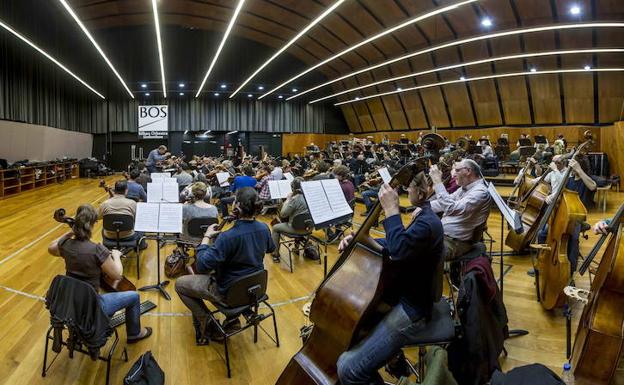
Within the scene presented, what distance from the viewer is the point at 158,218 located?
4379 mm

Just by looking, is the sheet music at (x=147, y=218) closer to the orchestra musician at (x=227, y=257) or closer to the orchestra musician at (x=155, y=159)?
the orchestra musician at (x=227, y=257)

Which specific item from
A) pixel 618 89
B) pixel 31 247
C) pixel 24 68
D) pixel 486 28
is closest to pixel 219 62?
pixel 24 68

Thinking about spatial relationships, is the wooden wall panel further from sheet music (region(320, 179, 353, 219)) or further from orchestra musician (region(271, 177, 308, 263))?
sheet music (region(320, 179, 353, 219))

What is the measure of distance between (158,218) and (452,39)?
1222 cm

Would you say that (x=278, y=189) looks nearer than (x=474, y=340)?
No

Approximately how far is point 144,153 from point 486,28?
19.1m

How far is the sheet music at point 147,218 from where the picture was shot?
4301mm

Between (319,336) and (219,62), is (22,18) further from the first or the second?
(319,336)

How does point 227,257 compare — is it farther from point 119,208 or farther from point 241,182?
point 241,182

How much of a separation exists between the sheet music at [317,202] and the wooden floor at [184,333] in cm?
110

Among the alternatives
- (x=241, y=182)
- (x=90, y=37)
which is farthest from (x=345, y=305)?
(x=90, y=37)

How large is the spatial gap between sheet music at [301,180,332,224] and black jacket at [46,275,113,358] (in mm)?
1911

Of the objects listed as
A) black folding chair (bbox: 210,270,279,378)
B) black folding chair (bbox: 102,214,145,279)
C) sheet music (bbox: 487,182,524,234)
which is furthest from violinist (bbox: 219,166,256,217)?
sheet music (bbox: 487,182,524,234)

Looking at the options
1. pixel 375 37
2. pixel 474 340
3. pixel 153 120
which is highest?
pixel 375 37
